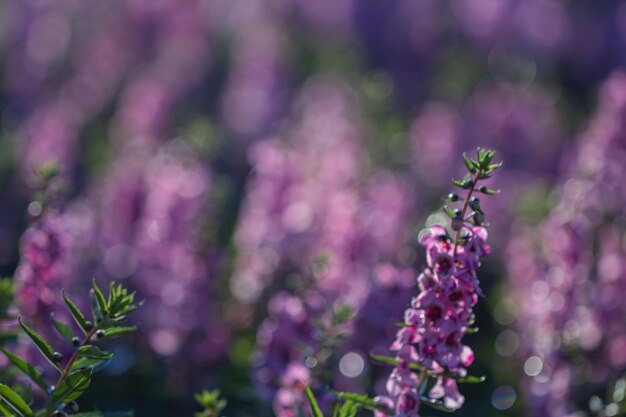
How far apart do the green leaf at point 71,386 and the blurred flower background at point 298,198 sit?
1.08 metres

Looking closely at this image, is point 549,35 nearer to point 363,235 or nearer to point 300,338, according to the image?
point 363,235

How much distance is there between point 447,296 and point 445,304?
35mm

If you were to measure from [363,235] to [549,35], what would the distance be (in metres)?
10.8

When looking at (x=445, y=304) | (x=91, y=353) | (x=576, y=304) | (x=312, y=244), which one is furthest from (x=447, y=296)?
(x=312, y=244)

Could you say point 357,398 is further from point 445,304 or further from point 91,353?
point 91,353

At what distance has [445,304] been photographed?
2939mm

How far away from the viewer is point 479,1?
1655cm

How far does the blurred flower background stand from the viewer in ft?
15.7

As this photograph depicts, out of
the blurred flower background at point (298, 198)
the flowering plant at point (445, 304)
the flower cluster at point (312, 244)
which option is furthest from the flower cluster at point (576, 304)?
the flowering plant at point (445, 304)

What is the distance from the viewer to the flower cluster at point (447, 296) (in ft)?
9.52

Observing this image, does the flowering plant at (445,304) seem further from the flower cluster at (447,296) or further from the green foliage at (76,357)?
the green foliage at (76,357)

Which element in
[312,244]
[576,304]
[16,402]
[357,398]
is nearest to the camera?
[16,402]

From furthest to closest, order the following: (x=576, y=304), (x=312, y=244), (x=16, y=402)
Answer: (x=312, y=244), (x=576, y=304), (x=16, y=402)

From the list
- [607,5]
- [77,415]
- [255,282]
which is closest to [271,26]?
[607,5]
